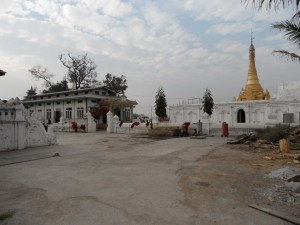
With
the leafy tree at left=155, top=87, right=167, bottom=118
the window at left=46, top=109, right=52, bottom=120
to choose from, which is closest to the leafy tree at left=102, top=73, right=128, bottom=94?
the window at left=46, top=109, right=52, bottom=120

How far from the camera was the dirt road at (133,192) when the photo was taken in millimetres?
3977

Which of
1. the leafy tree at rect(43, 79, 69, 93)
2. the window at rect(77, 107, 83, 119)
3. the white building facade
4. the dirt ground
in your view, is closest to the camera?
the dirt ground

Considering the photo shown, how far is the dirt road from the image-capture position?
3.98m

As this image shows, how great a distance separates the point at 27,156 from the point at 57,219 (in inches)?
278

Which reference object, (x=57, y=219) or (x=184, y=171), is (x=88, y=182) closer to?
Answer: (x=57, y=219)

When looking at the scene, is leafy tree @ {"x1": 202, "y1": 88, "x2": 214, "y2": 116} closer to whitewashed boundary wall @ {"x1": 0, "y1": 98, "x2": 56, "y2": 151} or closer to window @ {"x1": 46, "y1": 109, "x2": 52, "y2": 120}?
whitewashed boundary wall @ {"x1": 0, "y1": 98, "x2": 56, "y2": 151}

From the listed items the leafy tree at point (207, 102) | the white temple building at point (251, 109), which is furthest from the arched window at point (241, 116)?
the leafy tree at point (207, 102)

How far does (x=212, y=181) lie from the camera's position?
6.00 metres

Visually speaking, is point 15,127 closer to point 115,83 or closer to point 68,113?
point 68,113

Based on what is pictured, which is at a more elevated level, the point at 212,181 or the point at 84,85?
the point at 84,85

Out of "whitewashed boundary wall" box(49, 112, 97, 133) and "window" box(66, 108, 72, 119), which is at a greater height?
"window" box(66, 108, 72, 119)

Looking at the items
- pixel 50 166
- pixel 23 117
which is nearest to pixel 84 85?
pixel 23 117

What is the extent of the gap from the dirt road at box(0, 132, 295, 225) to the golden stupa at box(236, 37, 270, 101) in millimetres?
26452

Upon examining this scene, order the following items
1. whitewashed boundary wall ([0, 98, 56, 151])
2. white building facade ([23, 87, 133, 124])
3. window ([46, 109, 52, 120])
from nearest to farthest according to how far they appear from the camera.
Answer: whitewashed boundary wall ([0, 98, 56, 151]) < white building facade ([23, 87, 133, 124]) < window ([46, 109, 52, 120])
